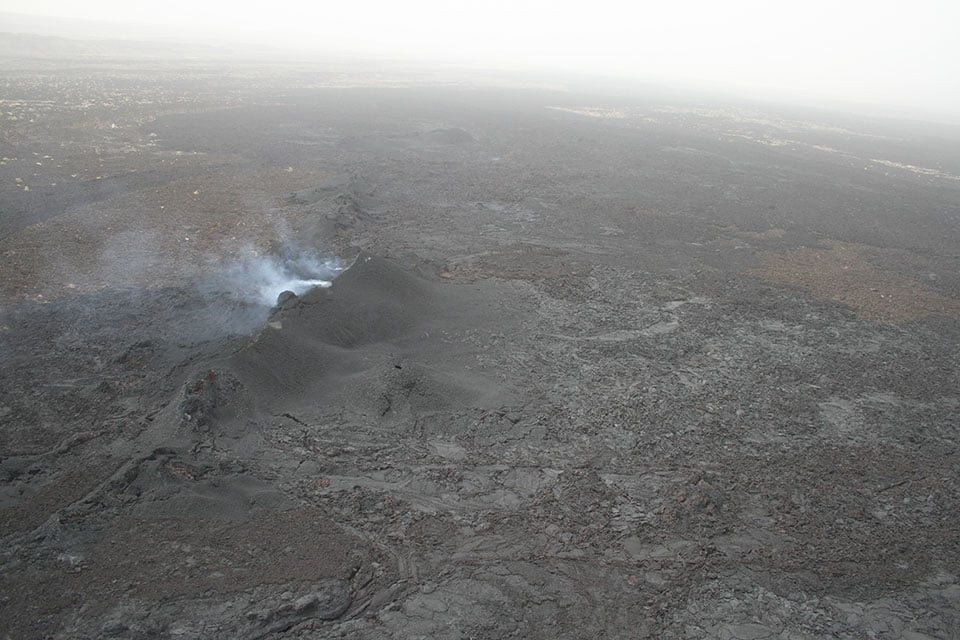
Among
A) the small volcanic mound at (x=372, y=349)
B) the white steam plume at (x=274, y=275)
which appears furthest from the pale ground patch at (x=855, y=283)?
the white steam plume at (x=274, y=275)

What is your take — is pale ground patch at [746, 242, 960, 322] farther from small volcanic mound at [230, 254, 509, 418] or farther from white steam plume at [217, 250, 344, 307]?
white steam plume at [217, 250, 344, 307]

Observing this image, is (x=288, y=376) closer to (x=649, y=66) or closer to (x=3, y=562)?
(x=3, y=562)

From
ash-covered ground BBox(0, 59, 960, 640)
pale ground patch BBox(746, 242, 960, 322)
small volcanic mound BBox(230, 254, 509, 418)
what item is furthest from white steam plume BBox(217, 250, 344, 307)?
pale ground patch BBox(746, 242, 960, 322)

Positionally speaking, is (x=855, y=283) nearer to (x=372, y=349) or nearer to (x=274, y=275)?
(x=372, y=349)

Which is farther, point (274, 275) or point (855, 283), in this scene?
point (855, 283)

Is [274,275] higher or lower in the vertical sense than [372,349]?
higher

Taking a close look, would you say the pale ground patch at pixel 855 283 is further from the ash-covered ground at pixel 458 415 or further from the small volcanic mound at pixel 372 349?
the small volcanic mound at pixel 372 349

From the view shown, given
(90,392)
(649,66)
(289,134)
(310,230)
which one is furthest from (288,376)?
(649,66)

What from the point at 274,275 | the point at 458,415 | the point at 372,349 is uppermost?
the point at 274,275

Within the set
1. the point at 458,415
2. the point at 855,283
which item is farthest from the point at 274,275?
the point at 855,283
